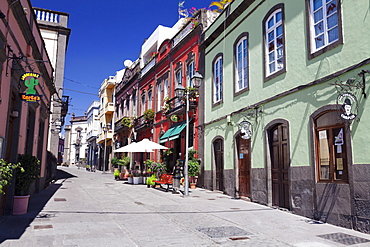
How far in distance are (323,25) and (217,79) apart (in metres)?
7.10

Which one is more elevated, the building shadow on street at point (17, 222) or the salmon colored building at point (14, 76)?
the salmon colored building at point (14, 76)

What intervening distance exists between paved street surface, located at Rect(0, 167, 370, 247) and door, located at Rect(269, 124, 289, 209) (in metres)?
0.47

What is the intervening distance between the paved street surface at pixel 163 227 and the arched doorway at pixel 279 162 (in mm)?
483

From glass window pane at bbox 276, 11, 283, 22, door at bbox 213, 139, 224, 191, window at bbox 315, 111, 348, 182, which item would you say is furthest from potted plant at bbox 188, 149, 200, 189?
window at bbox 315, 111, 348, 182

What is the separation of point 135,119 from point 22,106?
1817cm

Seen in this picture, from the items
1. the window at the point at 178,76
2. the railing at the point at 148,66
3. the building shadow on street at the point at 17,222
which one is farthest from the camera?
the railing at the point at 148,66

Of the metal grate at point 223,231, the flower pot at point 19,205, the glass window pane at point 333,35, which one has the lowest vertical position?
the metal grate at point 223,231

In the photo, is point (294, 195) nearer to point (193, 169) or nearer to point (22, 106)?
point (193, 169)

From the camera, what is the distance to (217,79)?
15.7 meters

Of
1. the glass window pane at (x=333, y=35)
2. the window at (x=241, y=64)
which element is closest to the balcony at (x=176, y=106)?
the window at (x=241, y=64)

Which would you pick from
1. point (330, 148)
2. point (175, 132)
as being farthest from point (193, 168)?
point (330, 148)

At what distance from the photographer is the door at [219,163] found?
15.0 m

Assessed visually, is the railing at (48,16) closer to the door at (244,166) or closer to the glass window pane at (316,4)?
the door at (244,166)

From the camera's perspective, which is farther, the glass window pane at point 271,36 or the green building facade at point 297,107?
the glass window pane at point 271,36
